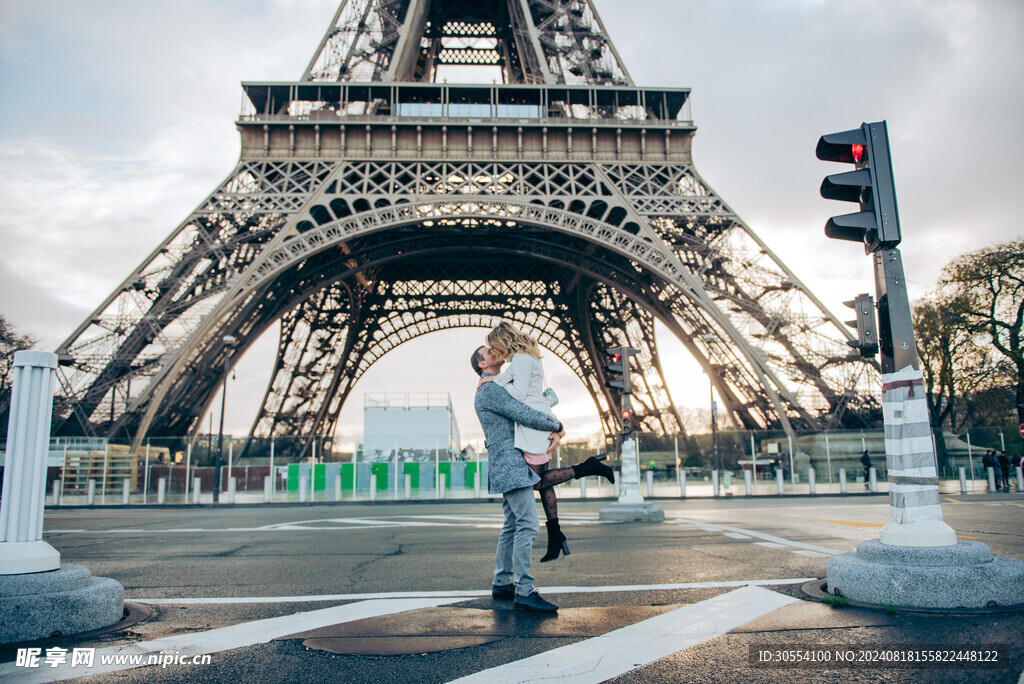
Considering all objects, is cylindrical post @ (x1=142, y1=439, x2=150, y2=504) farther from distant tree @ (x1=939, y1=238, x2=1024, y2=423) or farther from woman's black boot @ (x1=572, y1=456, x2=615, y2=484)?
distant tree @ (x1=939, y1=238, x2=1024, y2=423)

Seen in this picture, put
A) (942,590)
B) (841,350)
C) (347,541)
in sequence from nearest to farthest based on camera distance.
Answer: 1. (942,590)
2. (347,541)
3. (841,350)

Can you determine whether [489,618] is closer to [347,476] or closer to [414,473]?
[414,473]

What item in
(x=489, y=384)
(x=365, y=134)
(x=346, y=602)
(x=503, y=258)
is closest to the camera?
(x=489, y=384)

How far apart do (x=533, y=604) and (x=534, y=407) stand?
993 mm

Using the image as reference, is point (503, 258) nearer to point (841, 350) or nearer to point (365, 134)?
point (365, 134)

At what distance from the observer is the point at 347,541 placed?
7617 millimetres

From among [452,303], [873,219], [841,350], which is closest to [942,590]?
[873,219]

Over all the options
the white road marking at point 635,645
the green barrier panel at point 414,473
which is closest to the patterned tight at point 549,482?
the white road marking at point 635,645

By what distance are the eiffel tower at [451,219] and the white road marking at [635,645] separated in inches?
712

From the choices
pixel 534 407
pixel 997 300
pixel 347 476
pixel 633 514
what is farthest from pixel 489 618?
pixel 997 300

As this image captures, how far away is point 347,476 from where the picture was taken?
2441cm

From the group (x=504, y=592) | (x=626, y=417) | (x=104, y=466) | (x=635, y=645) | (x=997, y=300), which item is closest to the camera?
(x=635, y=645)

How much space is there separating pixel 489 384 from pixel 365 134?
2208 centimetres

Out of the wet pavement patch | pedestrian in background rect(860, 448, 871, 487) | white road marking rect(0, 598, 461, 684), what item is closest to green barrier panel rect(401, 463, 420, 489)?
pedestrian in background rect(860, 448, 871, 487)
